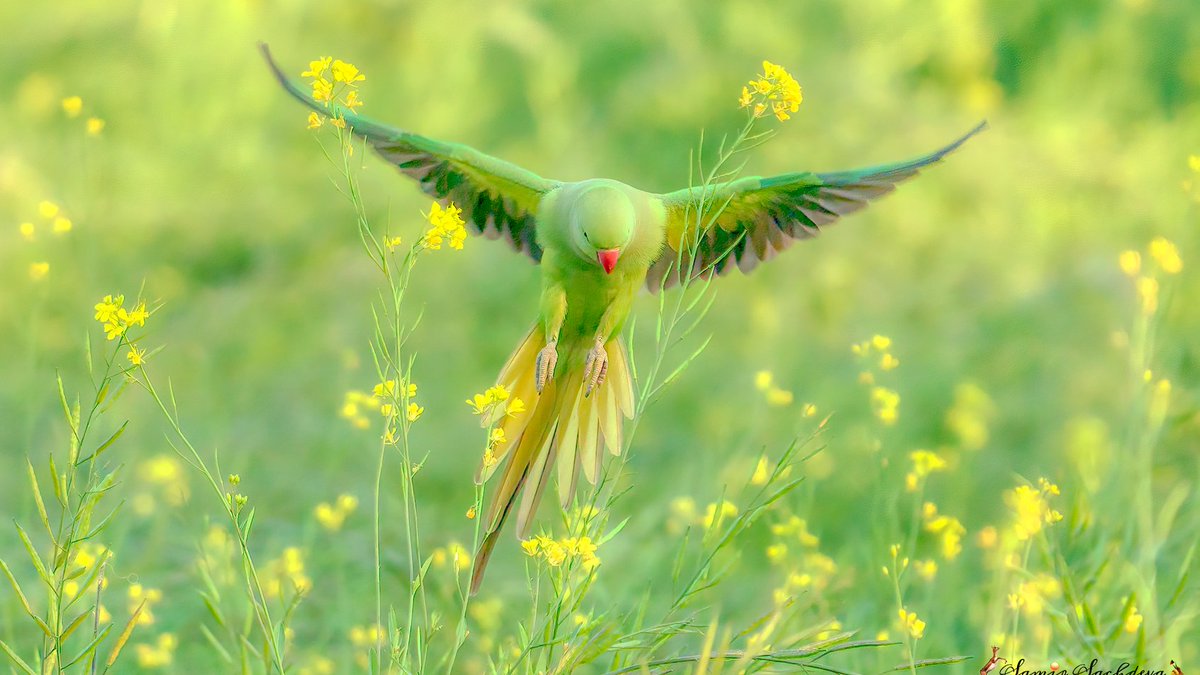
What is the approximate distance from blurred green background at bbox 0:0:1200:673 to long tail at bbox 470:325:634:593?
43.3 inches

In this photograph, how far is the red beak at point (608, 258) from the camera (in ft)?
5.73

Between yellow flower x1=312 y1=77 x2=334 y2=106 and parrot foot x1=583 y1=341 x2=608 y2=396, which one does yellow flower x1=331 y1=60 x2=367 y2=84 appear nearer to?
yellow flower x1=312 y1=77 x2=334 y2=106

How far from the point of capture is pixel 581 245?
179cm

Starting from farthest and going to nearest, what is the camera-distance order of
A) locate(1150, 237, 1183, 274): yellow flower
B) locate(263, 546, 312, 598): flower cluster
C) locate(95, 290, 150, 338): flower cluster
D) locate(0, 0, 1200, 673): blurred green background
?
locate(0, 0, 1200, 673): blurred green background < locate(263, 546, 312, 598): flower cluster < locate(1150, 237, 1183, 274): yellow flower < locate(95, 290, 150, 338): flower cluster

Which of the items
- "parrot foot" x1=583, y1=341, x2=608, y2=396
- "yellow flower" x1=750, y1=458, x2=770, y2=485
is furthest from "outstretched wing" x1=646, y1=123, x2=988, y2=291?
"yellow flower" x1=750, y1=458, x2=770, y2=485

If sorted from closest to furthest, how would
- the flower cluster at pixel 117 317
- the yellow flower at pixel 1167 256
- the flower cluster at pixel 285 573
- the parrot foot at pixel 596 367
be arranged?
the flower cluster at pixel 117 317 → the parrot foot at pixel 596 367 → the yellow flower at pixel 1167 256 → the flower cluster at pixel 285 573

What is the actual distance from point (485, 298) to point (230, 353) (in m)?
1.04

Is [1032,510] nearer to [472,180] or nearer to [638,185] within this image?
[472,180]

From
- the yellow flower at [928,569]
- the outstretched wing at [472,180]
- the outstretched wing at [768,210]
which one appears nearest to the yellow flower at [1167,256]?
the outstretched wing at [768,210]

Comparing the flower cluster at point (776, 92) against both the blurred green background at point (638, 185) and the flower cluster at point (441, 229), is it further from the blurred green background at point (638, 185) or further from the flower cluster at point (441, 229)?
the blurred green background at point (638, 185)

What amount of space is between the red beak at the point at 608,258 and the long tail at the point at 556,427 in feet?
0.61

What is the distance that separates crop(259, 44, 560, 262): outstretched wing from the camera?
192 centimetres

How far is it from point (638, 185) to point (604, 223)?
3312mm

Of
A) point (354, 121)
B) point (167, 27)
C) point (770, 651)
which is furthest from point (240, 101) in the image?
point (770, 651)
